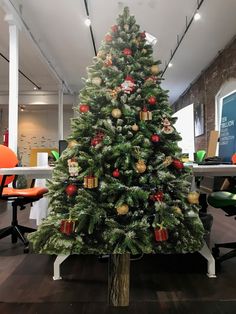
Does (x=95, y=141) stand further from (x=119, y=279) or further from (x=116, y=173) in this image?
(x=119, y=279)

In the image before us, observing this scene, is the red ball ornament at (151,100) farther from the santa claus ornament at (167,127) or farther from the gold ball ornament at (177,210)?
the gold ball ornament at (177,210)

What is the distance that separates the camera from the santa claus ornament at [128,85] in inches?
60.9

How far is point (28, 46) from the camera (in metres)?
6.45

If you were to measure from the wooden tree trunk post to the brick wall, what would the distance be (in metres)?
5.63

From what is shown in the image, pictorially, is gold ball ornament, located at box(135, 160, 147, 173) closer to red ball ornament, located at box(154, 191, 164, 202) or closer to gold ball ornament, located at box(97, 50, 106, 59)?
red ball ornament, located at box(154, 191, 164, 202)

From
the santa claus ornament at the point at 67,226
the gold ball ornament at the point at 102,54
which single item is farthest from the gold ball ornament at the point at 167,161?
the gold ball ornament at the point at 102,54

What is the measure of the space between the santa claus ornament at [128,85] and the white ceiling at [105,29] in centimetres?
373

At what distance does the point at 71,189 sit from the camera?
151 cm

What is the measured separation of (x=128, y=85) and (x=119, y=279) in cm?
113

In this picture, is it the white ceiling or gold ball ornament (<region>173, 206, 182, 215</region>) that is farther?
the white ceiling

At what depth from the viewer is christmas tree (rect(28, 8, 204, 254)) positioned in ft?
4.78

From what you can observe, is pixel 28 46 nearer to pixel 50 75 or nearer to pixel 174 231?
pixel 50 75

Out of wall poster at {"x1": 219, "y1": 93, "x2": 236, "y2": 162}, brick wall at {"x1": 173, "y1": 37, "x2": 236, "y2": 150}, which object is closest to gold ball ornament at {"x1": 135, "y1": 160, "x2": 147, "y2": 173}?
wall poster at {"x1": 219, "y1": 93, "x2": 236, "y2": 162}

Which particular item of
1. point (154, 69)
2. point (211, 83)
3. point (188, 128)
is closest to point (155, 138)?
point (154, 69)
